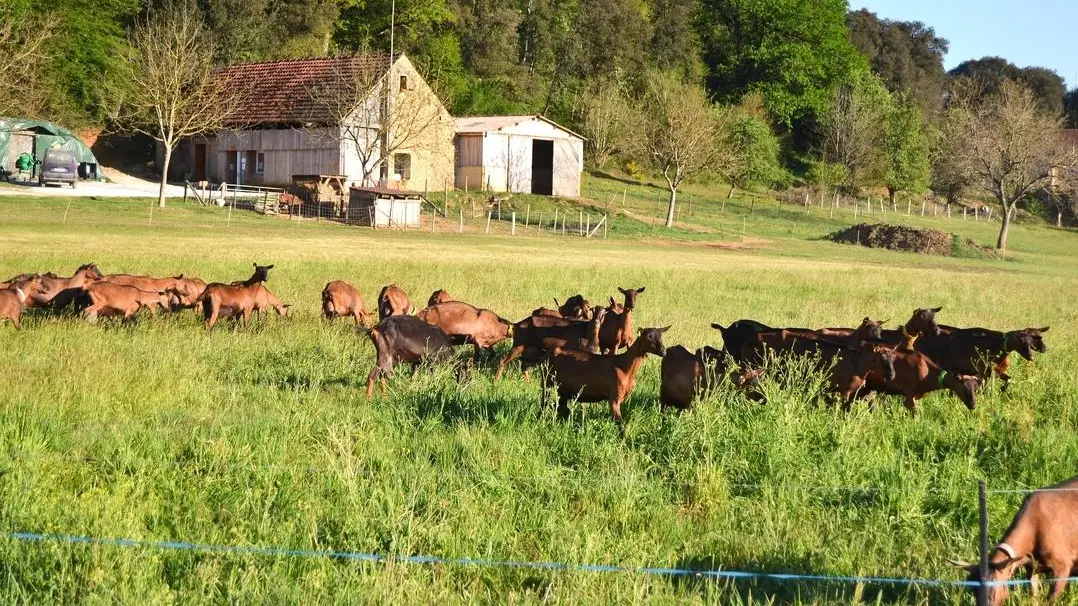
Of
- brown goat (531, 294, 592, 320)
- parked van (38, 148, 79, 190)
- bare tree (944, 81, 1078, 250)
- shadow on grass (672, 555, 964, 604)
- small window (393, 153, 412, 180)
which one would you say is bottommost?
shadow on grass (672, 555, 964, 604)

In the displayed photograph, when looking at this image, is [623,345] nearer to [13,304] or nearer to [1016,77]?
[13,304]

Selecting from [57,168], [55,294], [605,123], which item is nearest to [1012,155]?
[605,123]

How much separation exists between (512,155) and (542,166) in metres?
6.12

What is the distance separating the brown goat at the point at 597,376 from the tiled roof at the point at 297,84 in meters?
53.9

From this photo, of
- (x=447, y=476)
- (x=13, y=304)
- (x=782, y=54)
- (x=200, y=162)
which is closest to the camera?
(x=447, y=476)

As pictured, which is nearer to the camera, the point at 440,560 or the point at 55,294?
the point at 440,560

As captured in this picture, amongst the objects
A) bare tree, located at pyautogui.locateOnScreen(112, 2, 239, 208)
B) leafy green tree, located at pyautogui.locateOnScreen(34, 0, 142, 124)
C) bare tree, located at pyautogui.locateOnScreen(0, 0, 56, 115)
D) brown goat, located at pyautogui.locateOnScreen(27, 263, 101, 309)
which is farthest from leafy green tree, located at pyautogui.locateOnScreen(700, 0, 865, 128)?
brown goat, located at pyautogui.locateOnScreen(27, 263, 101, 309)

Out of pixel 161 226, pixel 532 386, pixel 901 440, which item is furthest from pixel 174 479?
pixel 161 226

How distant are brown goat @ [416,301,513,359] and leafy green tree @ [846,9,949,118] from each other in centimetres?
12413

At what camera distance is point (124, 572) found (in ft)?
20.6

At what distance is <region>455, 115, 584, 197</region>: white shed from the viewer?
228ft

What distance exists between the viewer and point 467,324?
13.7 metres

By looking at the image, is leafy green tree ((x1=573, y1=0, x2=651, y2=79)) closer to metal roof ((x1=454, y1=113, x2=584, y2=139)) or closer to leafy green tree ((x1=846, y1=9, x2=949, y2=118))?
metal roof ((x1=454, y1=113, x2=584, y2=139))

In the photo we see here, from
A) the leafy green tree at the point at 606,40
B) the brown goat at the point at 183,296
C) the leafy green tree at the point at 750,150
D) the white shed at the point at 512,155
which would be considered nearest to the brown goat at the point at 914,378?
the brown goat at the point at 183,296
